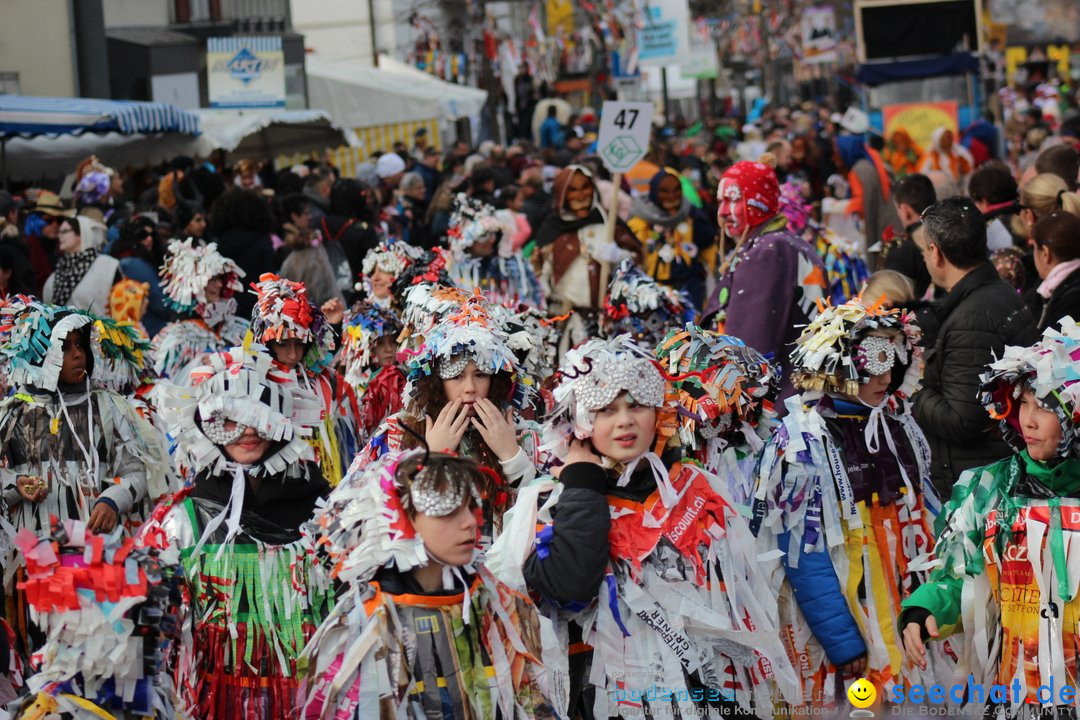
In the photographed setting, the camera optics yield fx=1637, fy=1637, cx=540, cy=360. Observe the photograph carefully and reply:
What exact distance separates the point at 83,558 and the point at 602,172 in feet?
42.1

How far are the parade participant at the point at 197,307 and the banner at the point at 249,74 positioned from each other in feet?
37.2

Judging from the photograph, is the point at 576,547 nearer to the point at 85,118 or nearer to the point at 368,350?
the point at 368,350

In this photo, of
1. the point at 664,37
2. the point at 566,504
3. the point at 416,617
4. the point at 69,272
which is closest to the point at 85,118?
the point at 69,272

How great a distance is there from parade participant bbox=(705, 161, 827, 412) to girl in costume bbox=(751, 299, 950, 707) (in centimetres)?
155

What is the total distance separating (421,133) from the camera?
25953 millimetres

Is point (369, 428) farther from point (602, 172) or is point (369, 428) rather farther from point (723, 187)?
point (602, 172)

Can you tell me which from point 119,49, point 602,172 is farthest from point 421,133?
point 602,172

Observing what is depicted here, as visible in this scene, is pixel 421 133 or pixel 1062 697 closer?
pixel 1062 697

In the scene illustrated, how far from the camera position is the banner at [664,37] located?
1068 inches

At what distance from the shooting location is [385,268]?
9703 millimetres

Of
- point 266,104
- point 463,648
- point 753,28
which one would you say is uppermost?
point 753,28

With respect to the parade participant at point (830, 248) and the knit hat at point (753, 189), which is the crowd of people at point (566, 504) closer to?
the knit hat at point (753, 189)

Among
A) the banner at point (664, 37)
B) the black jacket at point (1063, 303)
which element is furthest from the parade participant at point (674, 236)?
the banner at point (664, 37)

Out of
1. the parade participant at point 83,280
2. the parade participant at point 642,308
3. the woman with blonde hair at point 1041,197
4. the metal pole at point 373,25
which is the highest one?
the metal pole at point 373,25
